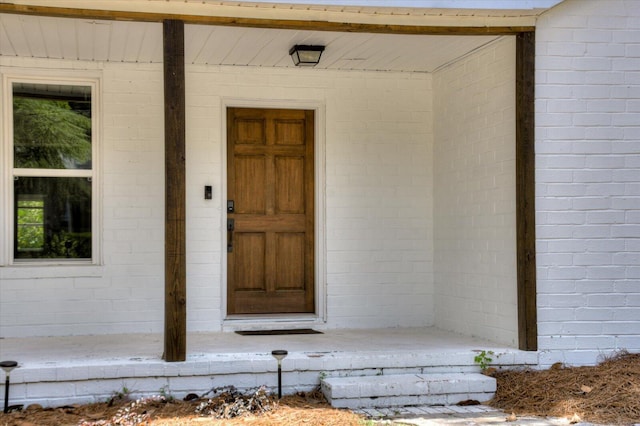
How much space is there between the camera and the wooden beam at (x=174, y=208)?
5.21 metres

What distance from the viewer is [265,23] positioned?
17.9ft

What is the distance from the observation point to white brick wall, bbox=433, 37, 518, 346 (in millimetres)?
6035

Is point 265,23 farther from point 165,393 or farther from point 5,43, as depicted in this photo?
point 165,393

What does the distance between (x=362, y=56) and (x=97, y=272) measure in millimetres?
3111

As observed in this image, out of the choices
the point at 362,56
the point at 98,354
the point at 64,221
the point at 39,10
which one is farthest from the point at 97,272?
the point at 362,56

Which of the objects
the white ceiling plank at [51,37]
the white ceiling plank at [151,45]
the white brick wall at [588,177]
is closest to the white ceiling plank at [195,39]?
the white ceiling plank at [151,45]

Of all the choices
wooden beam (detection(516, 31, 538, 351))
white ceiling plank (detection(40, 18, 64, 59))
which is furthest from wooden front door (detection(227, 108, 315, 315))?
wooden beam (detection(516, 31, 538, 351))

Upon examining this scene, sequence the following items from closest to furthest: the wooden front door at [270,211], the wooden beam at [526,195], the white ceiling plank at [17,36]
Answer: the white ceiling plank at [17,36] < the wooden beam at [526,195] < the wooden front door at [270,211]

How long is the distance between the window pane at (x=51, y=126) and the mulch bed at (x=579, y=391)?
13.7ft

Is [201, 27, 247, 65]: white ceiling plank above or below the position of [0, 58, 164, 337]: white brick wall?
above

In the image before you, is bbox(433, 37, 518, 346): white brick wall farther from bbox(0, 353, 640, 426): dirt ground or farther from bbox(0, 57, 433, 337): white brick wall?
bbox(0, 353, 640, 426): dirt ground

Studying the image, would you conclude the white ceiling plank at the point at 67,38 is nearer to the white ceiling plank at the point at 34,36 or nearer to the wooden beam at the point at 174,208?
the white ceiling plank at the point at 34,36

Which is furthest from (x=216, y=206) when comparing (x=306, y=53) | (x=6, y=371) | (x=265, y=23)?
(x=6, y=371)

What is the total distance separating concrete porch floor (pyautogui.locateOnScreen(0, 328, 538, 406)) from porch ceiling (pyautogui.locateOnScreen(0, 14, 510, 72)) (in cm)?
250
